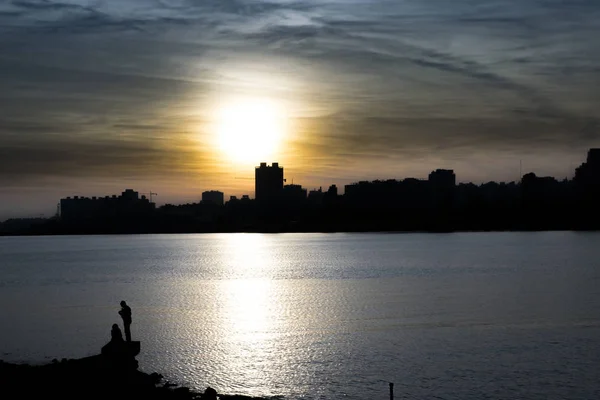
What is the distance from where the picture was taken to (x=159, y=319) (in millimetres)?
70125

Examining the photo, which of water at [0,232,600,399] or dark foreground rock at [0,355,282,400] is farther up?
dark foreground rock at [0,355,282,400]

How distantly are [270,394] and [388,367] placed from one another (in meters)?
9.85

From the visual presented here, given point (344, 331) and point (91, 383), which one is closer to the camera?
point (91, 383)

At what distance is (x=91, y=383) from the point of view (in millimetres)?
33625

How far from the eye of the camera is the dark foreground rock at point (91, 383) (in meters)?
32.3

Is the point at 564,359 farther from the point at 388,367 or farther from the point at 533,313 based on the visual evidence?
the point at 533,313

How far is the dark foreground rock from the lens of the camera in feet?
106

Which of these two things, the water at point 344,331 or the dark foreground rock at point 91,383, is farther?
the water at point 344,331

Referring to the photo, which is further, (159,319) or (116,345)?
(159,319)

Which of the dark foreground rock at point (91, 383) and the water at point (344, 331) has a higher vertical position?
the dark foreground rock at point (91, 383)

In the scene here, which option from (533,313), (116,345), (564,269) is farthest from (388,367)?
(564,269)

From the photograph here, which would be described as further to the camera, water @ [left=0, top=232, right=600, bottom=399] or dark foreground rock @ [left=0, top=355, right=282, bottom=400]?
water @ [left=0, top=232, right=600, bottom=399]

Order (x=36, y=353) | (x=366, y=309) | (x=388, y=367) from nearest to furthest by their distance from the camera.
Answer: (x=388, y=367) < (x=36, y=353) < (x=366, y=309)

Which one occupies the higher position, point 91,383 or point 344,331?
point 91,383
